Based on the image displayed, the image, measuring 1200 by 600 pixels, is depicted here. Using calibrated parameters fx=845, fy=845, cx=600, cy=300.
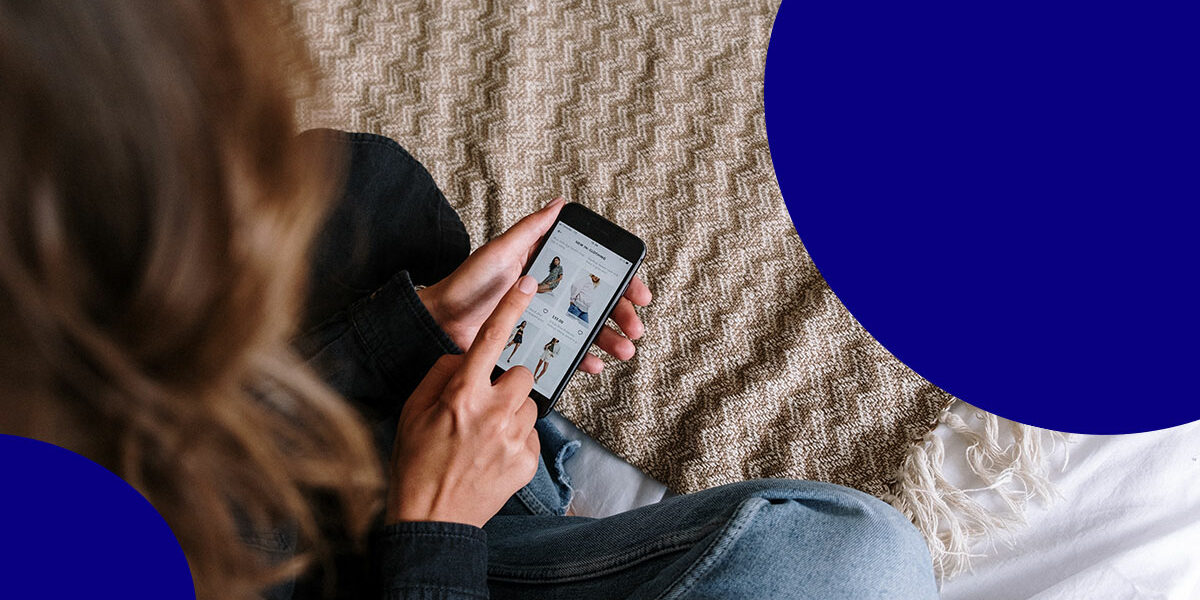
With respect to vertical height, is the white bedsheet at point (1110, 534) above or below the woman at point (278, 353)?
below

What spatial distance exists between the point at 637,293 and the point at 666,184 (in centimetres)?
25

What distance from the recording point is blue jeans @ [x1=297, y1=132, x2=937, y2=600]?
55 centimetres

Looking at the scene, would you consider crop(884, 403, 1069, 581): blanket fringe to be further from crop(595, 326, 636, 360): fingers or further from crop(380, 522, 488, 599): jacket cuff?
crop(380, 522, 488, 599): jacket cuff

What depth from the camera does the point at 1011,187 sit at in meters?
0.45

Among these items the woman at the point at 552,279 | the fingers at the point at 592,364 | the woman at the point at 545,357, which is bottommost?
the fingers at the point at 592,364

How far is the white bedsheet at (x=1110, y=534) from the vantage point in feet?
2.43

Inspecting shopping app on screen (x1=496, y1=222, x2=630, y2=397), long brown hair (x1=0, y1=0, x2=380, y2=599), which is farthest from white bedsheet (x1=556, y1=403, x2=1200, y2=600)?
long brown hair (x1=0, y1=0, x2=380, y2=599)

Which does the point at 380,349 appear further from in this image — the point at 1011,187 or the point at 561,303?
the point at 1011,187

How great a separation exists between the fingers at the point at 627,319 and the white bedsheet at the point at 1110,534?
A: 38 centimetres

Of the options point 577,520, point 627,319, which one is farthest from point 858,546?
point 627,319

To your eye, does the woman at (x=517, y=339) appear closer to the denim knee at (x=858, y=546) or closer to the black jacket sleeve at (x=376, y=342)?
the black jacket sleeve at (x=376, y=342)

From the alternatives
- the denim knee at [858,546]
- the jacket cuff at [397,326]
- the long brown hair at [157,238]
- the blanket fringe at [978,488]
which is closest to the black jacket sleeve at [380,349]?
the jacket cuff at [397,326]

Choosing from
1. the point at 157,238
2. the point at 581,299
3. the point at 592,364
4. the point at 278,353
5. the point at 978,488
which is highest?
the point at 157,238

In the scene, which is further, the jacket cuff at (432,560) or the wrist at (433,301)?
the wrist at (433,301)
